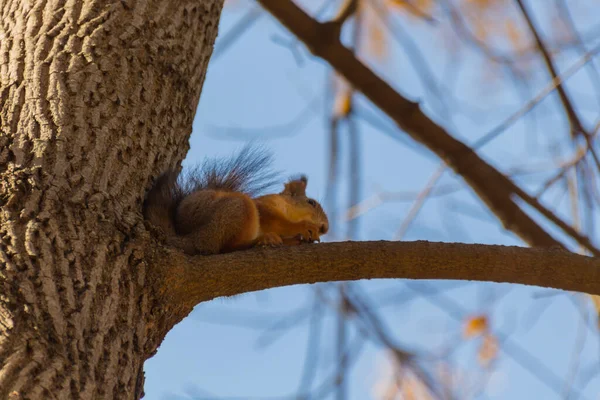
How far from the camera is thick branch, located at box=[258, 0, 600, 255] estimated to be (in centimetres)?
287

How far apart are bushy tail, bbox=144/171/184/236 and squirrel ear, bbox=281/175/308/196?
0.94m

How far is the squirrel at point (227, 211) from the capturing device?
212 centimetres

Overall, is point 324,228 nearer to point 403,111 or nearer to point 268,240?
point 403,111

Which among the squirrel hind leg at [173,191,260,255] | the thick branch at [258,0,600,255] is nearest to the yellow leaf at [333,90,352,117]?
the thick branch at [258,0,600,255]

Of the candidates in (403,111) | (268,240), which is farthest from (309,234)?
(403,111)

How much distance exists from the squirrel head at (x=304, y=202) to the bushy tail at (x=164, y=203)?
0.81m

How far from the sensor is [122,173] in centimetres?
186

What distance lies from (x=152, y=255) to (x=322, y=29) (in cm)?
148

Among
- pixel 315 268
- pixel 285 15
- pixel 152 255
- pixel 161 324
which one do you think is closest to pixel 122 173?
pixel 152 255

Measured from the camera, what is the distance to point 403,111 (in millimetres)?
2900

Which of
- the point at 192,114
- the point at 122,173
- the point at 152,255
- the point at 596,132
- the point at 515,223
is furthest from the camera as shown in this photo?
the point at 515,223

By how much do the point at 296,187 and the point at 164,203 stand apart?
1.16 metres

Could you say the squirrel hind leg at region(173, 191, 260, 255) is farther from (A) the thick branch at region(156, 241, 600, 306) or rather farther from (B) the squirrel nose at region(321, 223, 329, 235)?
(B) the squirrel nose at region(321, 223, 329, 235)

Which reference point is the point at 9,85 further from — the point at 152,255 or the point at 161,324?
the point at 161,324
